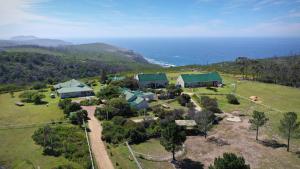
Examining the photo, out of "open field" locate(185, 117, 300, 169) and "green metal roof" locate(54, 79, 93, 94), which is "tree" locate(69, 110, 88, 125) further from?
"green metal roof" locate(54, 79, 93, 94)

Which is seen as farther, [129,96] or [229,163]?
[129,96]

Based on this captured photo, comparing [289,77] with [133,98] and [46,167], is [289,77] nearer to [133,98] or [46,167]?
[133,98]

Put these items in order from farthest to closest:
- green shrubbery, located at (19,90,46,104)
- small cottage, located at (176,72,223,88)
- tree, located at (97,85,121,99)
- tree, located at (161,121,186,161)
Answer: small cottage, located at (176,72,223,88) → tree, located at (97,85,121,99) → green shrubbery, located at (19,90,46,104) → tree, located at (161,121,186,161)

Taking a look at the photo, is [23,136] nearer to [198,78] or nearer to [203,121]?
[203,121]

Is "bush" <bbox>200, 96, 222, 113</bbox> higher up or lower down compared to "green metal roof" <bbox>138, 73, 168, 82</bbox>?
lower down

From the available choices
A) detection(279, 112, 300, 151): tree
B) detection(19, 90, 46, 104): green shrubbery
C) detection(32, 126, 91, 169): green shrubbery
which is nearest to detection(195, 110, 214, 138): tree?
detection(279, 112, 300, 151): tree

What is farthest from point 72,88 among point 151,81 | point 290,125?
point 290,125
